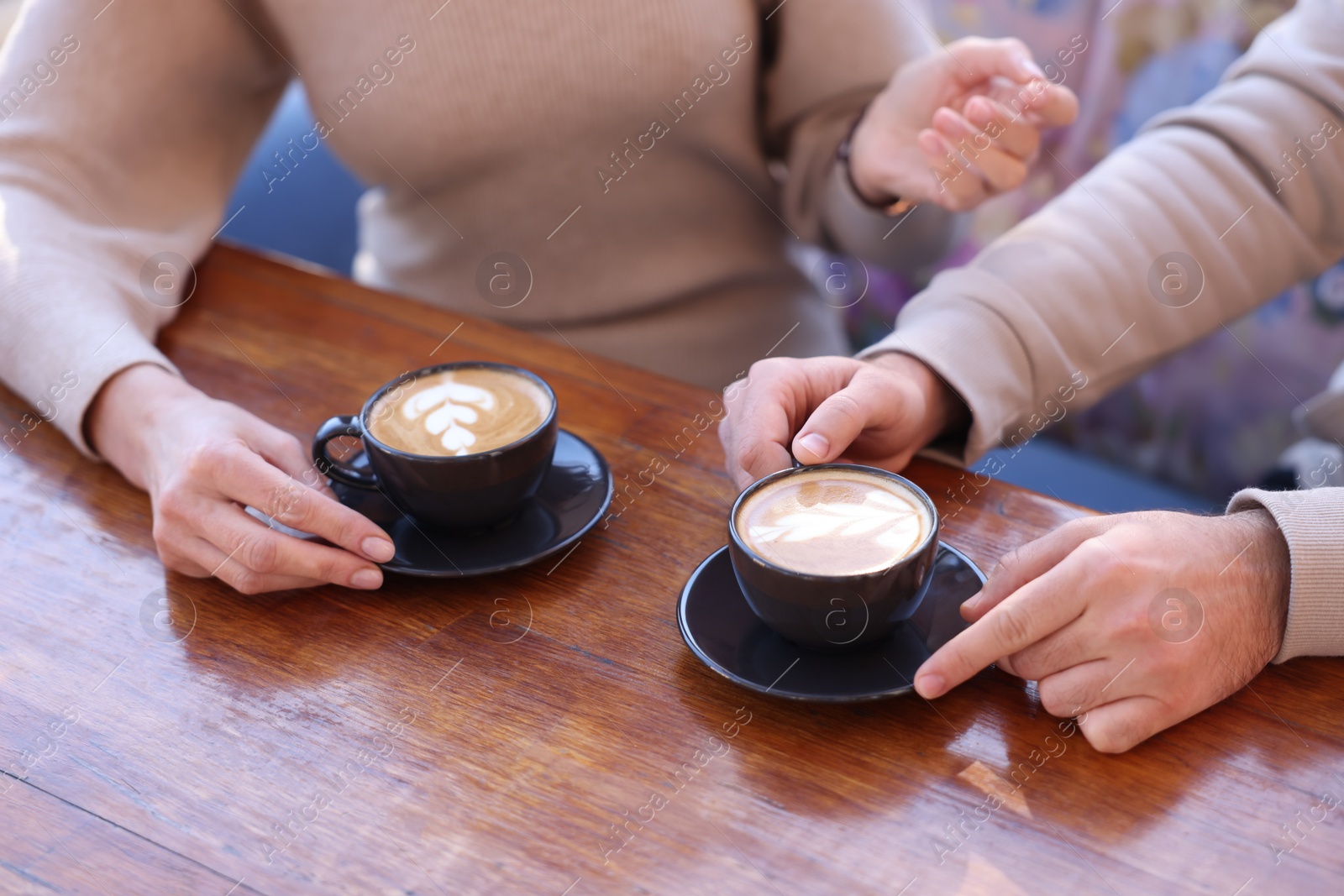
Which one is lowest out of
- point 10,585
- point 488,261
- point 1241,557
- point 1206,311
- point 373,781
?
point 1206,311

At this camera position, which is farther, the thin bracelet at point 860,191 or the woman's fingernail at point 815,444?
the thin bracelet at point 860,191

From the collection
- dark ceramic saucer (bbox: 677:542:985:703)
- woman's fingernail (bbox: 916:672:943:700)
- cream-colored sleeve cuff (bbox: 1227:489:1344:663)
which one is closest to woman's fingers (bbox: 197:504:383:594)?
dark ceramic saucer (bbox: 677:542:985:703)

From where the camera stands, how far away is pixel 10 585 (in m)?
0.90

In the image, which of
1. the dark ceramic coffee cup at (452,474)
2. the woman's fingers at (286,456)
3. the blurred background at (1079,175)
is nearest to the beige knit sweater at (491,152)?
the woman's fingers at (286,456)

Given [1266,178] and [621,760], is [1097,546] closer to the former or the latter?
[621,760]

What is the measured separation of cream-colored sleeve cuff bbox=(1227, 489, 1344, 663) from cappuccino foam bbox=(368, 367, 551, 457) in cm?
57

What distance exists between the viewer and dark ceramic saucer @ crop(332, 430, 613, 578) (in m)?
0.87

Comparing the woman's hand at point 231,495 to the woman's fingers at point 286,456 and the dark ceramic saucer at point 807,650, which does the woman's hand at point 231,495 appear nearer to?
the woman's fingers at point 286,456

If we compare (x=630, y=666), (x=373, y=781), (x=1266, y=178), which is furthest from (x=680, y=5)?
(x=373, y=781)

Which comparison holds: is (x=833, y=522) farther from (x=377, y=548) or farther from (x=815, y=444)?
(x=377, y=548)

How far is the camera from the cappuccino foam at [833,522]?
0.74 m

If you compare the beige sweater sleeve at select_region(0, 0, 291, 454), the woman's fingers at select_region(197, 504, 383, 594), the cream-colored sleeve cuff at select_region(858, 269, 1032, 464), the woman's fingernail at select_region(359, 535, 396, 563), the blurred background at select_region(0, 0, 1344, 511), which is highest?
the beige sweater sleeve at select_region(0, 0, 291, 454)

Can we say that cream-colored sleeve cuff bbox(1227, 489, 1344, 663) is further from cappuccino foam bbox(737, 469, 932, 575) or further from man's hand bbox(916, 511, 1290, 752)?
cappuccino foam bbox(737, 469, 932, 575)

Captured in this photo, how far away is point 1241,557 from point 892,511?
0.25m
